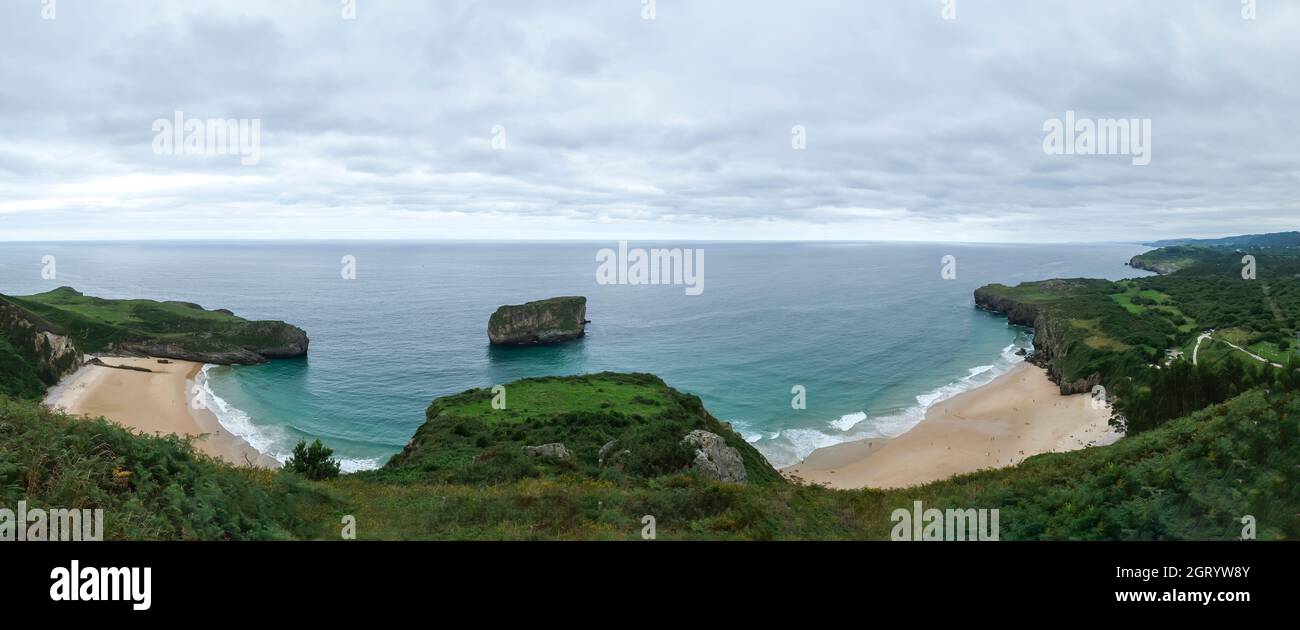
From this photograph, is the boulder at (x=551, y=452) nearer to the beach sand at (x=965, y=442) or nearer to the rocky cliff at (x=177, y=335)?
the beach sand at (x=965, y=442)

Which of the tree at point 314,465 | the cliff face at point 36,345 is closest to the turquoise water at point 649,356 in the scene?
the cliff face at point 36,345

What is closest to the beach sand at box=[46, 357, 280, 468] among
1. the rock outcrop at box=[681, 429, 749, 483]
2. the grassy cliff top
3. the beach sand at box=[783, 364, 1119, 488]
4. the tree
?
the grassy cliff top

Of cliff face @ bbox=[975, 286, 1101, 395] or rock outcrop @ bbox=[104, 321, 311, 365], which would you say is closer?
cliff face @ bbox=[975, 286, 1101, 395]

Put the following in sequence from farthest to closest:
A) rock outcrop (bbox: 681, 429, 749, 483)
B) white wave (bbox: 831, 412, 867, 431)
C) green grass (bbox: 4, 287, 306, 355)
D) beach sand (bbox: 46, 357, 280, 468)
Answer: green grass (bbox: 4, 287, 306, 355) < white wave (bbox: 831, 412, 867, 431) < beach sand (bbox: 46, 357, 280, 468) < rock outcrop (bbox: 681, 429, 749, 483)

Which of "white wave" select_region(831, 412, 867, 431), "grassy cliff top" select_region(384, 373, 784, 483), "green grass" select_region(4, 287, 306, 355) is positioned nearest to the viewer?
"grassy cliff top" select_region(384, 373, 784, 483)

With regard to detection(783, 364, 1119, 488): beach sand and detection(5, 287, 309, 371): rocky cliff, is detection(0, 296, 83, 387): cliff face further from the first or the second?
detection(783, 364, 1119, 488): beach sand

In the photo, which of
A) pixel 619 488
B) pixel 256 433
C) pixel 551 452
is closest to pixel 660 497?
pixel 619 488
